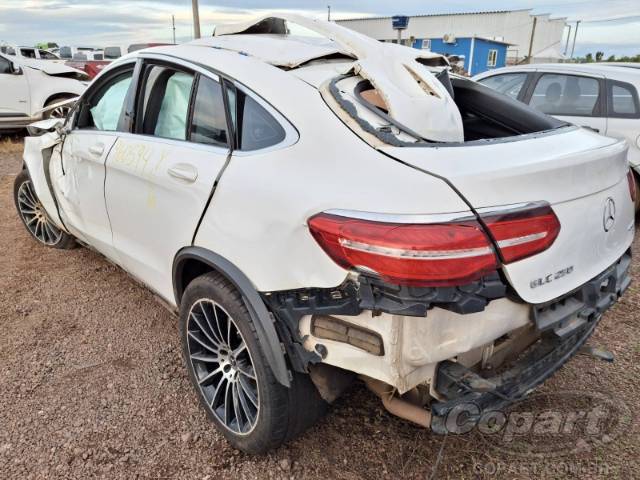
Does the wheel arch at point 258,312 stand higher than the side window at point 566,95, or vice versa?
the side window at point 566,95

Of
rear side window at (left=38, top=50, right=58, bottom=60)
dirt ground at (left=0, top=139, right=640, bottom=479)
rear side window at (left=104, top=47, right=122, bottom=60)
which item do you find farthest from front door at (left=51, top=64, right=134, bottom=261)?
rear side window at (left=104, top=47, right=122, bottom=60)

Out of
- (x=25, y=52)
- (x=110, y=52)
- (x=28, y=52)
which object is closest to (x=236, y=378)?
(x=25, y=52)

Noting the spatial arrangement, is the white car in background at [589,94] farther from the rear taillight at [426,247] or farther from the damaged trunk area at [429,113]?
the rear taillight at [426,247]

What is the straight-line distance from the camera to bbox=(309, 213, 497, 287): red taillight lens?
1.56 meters

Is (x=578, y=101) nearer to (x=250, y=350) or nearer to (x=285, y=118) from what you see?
(x=285, y=118)

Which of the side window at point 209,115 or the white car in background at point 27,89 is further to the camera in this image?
the white car in background at point 27,89

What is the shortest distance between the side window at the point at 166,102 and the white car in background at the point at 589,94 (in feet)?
14.4

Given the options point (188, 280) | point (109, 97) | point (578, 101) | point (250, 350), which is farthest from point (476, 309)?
point (578, 101)

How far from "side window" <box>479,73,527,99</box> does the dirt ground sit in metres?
3.55

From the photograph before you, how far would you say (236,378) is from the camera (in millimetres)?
2287

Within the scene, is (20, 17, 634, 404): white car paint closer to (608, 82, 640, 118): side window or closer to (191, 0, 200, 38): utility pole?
(608, 82, 640, 118): side window

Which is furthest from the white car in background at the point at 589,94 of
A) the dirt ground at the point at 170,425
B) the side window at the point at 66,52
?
the side window at the point at 66,52

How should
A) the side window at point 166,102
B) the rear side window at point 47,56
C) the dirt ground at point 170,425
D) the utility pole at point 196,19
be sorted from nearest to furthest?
1. the dirt ground at point 170,425
2. the side window at point 166,102
3. the rear side window at point 47,56
4. the utility pole at point 196,19

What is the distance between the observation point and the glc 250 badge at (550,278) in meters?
1.74
